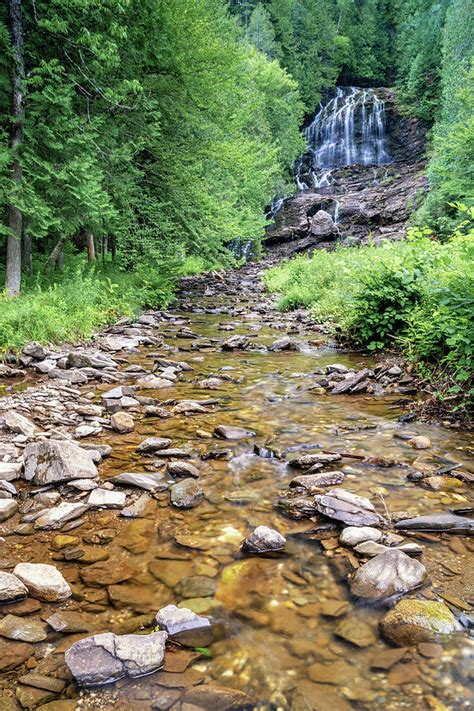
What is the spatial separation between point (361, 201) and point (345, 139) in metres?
13.1

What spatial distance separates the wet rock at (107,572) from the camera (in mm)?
2539

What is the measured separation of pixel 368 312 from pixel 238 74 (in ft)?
35.3

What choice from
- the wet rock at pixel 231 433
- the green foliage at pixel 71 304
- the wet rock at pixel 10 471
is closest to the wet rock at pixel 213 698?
the wet rock at pixel 10 471

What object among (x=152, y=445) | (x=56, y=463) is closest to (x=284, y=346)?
(x=152, y=445)

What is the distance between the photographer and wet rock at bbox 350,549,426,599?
2406 mm

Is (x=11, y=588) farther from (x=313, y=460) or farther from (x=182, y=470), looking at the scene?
(x=313, y=460)

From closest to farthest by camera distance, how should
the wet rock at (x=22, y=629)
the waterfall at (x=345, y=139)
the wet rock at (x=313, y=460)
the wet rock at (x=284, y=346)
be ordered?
1. the wet rock at (x=22, y=629)
2. the wet rock at (x=313, y=460)
3. the wet rock at (x=284, y=346)
4. the waterfall at (x=345, y=139)

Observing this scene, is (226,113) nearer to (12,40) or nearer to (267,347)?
(12,40)

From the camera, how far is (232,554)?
2799 millimetres

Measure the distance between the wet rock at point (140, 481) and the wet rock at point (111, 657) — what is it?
1556 mm

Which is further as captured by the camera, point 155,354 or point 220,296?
point 220,296

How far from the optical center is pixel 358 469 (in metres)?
3.89

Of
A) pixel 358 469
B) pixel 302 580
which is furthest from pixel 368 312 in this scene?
pixel 302 580

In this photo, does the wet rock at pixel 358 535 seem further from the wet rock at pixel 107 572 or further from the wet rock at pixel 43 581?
the wet rock at pixel 43 581
